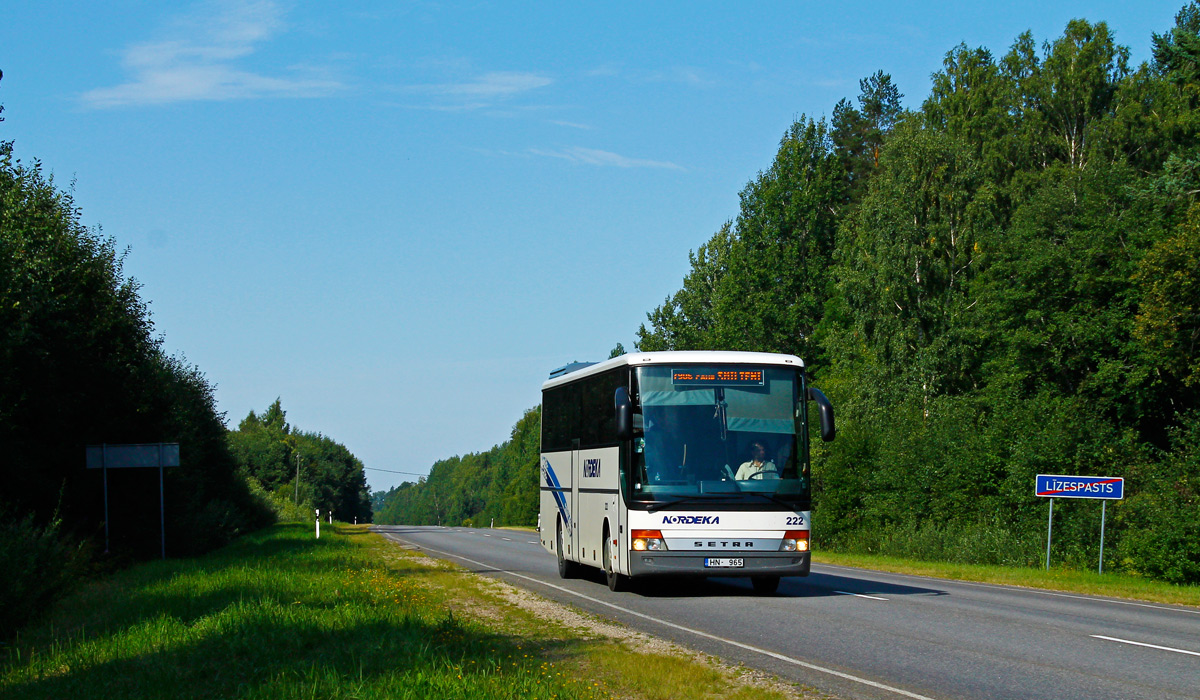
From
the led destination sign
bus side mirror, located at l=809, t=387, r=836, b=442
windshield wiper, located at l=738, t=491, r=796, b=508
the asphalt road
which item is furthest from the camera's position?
the led destination sign

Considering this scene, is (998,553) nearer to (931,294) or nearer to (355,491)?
(931,294)

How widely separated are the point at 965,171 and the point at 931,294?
19.4 feet

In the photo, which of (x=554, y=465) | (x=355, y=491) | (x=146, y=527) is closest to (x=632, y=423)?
(x=554, y=465)

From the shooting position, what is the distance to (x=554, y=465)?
23.5 meters

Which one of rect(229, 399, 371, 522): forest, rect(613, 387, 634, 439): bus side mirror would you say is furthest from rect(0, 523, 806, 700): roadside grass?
rect(229, 399, 371, 522): forest

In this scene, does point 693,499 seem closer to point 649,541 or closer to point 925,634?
point 649,541

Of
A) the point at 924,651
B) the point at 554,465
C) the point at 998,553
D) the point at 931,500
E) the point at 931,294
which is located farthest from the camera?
the point at 931,294

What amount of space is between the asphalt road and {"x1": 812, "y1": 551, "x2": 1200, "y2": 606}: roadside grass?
127 cm

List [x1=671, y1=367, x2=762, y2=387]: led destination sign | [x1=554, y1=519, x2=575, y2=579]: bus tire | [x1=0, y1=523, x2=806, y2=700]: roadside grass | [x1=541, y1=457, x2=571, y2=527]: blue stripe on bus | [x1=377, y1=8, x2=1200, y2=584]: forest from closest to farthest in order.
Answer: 1. [x1=0, y1=523, x2=806, y2=700]: roadside grass
2. [x1=671, y1=367, x2=762, y2=387]: led destination sign
3. [x1=541, y1=457, x2=571, y2=527]: blue stripe on bus
4. [x1=554, y1=519, x2=575, y2=579]: bus tire
5. [x1=377, y1=8, x2=1200, y2=584]: forest

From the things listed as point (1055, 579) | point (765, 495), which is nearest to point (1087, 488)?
point (1055, 579)

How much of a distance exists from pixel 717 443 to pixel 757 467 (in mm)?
702

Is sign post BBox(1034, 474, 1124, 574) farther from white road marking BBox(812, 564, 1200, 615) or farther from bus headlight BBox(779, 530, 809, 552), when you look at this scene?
bus headlight BBox(779, 530, 809, 552)

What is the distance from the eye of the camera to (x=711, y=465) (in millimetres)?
17172

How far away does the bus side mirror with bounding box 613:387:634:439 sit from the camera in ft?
55.7
